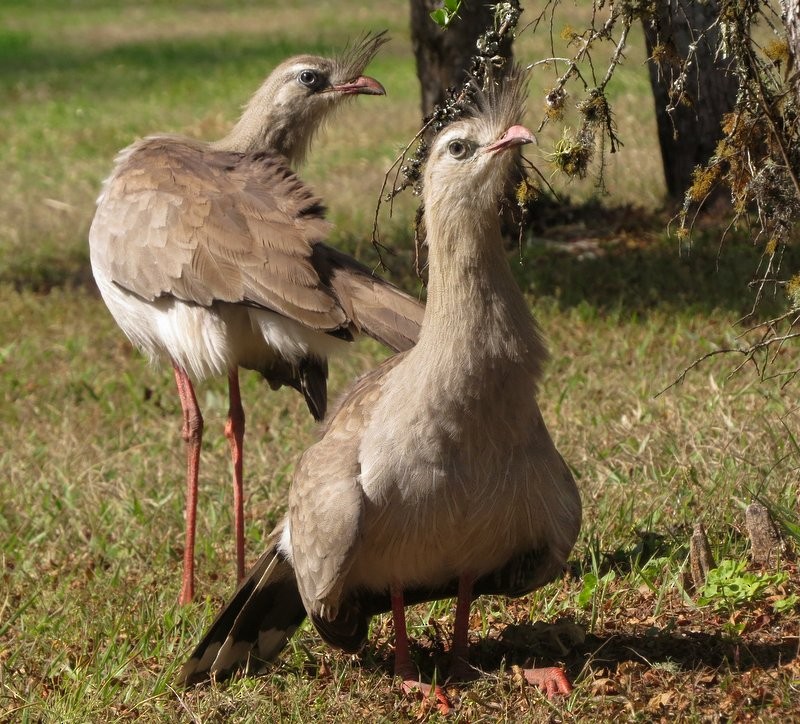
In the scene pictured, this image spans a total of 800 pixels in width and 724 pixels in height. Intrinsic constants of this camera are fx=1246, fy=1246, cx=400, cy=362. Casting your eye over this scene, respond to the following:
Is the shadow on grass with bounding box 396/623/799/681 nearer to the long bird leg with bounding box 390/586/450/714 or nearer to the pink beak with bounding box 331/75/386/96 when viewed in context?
the long bird leg with bounding box 390/586/450/714

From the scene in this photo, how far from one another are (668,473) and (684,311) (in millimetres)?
2007

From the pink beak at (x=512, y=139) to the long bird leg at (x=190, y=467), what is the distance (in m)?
1.76

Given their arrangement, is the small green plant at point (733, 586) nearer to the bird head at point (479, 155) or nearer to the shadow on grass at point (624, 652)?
the shadow on grass at point (624, 652)

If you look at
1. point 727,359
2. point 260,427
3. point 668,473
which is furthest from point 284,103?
point 727,359

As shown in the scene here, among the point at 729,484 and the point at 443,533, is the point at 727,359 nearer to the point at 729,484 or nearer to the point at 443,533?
the point at 729,484

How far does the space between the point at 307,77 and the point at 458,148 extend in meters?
1.89

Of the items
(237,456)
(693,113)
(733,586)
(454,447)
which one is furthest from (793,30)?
Answer: (693,113)

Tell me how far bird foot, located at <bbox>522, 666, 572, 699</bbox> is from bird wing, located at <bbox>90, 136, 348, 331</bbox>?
117cm

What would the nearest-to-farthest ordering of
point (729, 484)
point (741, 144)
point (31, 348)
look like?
point (741, 144) < point (729, 484) < point (31, 348)

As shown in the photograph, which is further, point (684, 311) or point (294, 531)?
point (684, 311)

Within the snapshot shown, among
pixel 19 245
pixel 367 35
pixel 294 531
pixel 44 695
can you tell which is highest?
pixel 367 35

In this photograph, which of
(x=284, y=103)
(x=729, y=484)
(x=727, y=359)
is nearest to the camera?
(x=729, y=484)

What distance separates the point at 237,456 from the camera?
4312mm

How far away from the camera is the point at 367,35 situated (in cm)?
476
